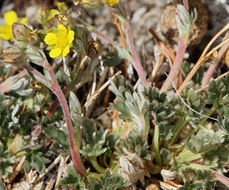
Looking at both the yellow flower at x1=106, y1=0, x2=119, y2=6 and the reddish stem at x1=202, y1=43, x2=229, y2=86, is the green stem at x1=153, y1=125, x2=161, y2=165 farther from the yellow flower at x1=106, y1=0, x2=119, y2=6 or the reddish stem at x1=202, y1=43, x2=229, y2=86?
the yellow flower at x1=106, y1=0, x2=119, y2=6

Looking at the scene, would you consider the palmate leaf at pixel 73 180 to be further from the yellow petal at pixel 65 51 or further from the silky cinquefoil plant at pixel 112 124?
the yellow petal at pixel 65 51

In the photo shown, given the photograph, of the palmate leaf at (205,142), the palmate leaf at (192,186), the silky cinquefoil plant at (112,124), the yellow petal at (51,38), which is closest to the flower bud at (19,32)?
the silky cinquefoil plant at (112,124)

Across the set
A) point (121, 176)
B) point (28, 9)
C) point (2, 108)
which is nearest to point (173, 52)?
point (121, 176)

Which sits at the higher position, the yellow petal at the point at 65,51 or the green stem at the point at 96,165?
the yellow petal at the point at 65,51

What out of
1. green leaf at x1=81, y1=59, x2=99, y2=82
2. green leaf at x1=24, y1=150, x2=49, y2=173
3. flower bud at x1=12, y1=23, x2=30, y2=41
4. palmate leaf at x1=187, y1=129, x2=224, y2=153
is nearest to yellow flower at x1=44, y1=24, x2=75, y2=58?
flower bud at x1=12, y1=23, x2=30, y2=41

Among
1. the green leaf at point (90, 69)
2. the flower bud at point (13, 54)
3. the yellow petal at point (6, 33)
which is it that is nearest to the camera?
the flower bud at point (13, 54)

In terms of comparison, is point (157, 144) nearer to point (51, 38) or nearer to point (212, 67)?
point (212, 67)

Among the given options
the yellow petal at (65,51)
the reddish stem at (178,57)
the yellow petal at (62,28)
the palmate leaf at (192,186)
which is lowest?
the palmate leaf at (192,186)

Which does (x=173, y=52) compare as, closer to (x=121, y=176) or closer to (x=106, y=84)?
(x=106, y=84)
